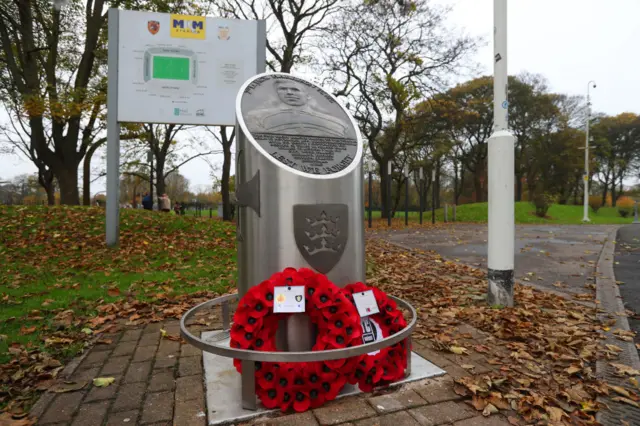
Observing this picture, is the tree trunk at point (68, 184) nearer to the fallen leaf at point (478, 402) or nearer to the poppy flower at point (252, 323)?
the poppy flower at point (252, 323)

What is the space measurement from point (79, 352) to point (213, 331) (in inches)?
43.8

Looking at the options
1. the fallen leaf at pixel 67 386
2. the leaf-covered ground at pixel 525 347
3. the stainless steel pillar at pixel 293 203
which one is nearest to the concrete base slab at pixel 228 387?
the leaf-covered ground at pixel 525 347

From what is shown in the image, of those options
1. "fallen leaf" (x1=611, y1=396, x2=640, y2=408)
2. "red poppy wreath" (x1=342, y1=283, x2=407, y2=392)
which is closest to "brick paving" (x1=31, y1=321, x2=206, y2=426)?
"red poppy wreath" (x1=342, y1=283, x2=407, y2=392)

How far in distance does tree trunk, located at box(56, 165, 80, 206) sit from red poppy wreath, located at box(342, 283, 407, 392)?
14185mm

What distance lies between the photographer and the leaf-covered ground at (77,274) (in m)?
3.38

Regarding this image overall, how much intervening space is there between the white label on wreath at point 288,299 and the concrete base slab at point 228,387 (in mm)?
595

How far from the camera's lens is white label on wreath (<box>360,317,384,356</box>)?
267cm

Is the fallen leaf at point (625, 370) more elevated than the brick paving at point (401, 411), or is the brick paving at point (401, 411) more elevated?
the fallen leaf at point (625, 370)

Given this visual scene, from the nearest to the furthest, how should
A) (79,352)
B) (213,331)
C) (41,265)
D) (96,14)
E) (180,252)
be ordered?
1. (79,352)
2. (213,331)
3. (41,265)
4. (180,252)
5. (96,14)

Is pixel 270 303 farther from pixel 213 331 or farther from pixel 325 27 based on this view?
pixel 325 27

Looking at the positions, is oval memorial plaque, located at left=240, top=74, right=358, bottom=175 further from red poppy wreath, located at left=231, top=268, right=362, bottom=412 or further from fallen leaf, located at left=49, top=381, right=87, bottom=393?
fallen leaf, located at left=49, top=381, right=87, bottom=393

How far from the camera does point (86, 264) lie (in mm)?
7031

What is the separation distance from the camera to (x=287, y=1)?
1780 cm

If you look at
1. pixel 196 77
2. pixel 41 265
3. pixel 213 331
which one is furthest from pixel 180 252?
pixel 213 331
